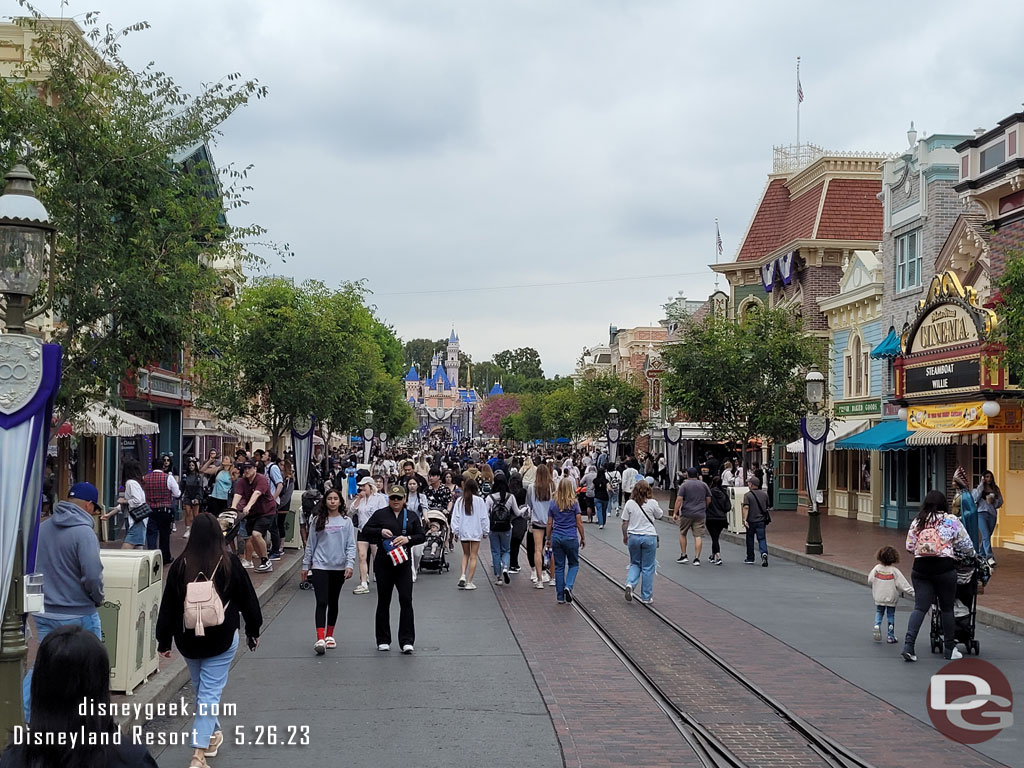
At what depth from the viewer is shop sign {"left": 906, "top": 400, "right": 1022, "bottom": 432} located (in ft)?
77.7

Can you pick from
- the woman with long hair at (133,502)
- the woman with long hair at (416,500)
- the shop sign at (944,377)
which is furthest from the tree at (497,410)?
the woman with long hair at (133,502)

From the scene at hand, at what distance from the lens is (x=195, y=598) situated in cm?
708

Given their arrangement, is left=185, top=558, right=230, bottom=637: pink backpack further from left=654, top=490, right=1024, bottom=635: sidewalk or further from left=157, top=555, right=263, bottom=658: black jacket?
left=654, top=490, right=1024, bottom=635: sidewalk

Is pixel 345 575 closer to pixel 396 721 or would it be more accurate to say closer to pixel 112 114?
pixel 396 721

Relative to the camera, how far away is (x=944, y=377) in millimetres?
25531

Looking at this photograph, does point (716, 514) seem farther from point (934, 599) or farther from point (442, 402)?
point (442, 402)

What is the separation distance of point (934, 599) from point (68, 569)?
8244mm

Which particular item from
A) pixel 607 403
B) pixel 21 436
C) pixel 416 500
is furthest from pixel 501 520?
pixel 607 403

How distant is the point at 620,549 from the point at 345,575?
43.9ft

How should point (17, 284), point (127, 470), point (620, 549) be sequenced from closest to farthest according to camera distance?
point (17, 284) < point (127, 470) < point (620, 549)

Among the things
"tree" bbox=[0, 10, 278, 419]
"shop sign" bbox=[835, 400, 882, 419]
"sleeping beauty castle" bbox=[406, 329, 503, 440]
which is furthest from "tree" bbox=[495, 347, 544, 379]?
"tree" bbox=[0, 10, 278, 419]

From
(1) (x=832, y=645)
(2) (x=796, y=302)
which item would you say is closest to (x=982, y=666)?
(1) (x=832, y=645)

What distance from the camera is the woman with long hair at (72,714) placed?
3625 millimetres

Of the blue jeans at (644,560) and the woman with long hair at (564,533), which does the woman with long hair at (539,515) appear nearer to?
the woman with long hair at (564,533)
